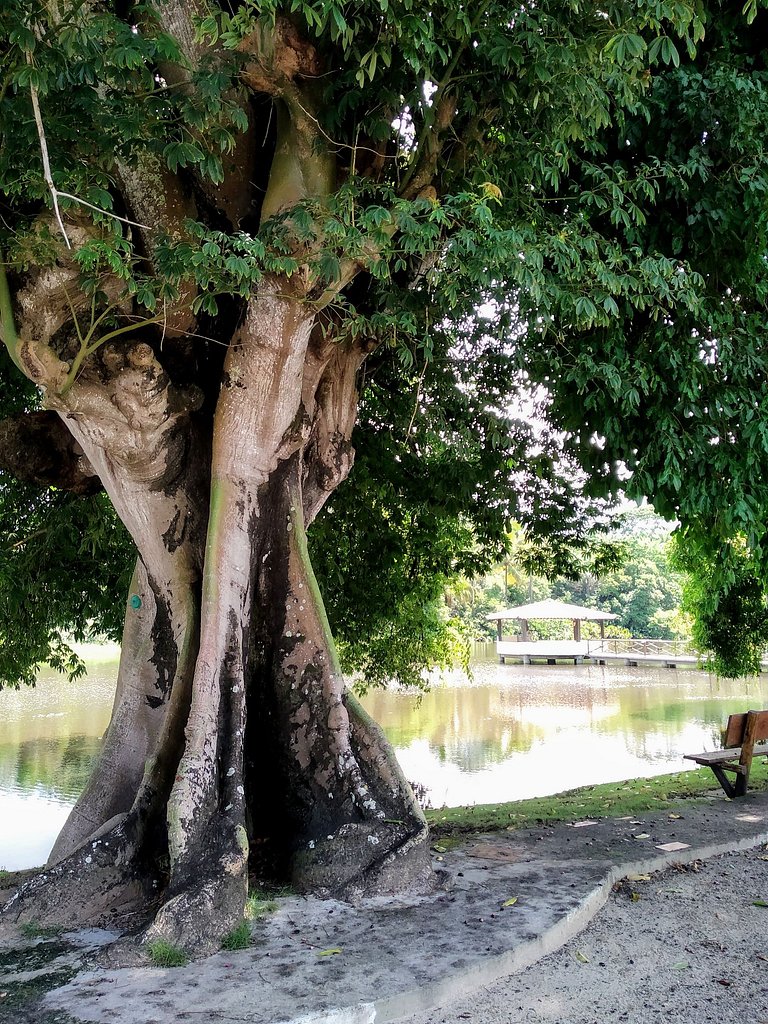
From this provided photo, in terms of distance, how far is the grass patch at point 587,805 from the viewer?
24.3ft

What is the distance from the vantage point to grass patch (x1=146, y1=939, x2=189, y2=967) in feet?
12.9

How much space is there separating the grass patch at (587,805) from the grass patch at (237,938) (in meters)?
2.43

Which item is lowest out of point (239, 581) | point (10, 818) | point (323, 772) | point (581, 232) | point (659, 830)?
point (10, 818)

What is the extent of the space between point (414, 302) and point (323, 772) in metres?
3.44

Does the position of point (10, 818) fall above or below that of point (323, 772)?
below

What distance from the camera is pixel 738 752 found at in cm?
845

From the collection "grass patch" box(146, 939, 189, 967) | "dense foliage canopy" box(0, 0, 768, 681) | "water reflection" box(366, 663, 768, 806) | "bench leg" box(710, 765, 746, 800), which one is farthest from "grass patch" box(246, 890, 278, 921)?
"water reflection" box(366, 663, 768, 806)

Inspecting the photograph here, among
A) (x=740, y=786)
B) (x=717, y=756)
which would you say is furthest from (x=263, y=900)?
(x=740, y=786)

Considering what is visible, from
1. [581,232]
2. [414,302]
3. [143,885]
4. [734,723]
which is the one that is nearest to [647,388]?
[581,232]

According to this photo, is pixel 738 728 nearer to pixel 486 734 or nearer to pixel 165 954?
pixel 165 954

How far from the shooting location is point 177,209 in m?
5.39

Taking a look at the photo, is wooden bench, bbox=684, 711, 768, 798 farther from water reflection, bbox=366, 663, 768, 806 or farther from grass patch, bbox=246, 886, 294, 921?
water reflection, bbox=366, 663, 768, 806

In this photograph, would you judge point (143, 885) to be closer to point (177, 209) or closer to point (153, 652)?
point (153, 652)

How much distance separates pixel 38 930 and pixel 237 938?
4.09 feet
